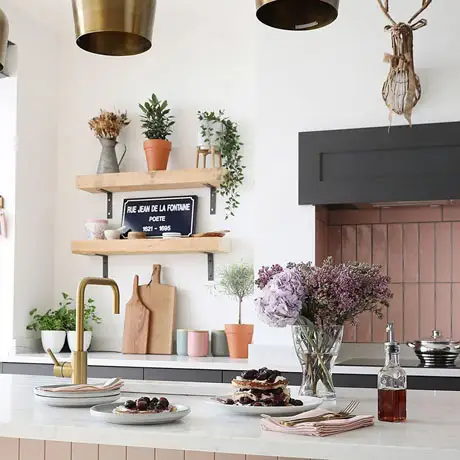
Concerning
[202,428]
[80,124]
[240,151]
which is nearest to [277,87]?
[240,151]

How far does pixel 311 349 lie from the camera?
2.21m

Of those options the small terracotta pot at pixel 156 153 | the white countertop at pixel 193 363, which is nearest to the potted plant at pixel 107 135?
the small terracotta pot at pixel 156 153

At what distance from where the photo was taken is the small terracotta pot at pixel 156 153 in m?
4.62

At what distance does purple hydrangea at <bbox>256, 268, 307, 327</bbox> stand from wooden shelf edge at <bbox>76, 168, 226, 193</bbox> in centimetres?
235

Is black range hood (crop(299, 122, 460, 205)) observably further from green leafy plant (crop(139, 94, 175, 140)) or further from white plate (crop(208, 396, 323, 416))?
white plate (crop(208, 396, 323, 416))

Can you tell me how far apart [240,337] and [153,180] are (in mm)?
1057

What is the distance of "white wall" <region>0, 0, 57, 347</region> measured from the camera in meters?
4.64

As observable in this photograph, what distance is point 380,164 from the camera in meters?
3.92

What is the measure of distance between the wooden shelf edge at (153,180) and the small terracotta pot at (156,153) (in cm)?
6

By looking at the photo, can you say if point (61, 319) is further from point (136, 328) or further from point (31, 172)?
point (31, 172)

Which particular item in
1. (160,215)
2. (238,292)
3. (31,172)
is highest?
(31,172)

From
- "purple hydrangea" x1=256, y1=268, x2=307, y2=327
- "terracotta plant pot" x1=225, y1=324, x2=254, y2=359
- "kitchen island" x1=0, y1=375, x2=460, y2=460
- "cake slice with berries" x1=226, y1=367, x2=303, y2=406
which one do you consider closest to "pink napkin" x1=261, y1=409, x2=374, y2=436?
"kitchen island" x1=0, y1=375, x2=460, y2=460

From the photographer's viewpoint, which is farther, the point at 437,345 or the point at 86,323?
the point at 86,323

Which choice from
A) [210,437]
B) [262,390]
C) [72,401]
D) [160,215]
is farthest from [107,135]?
[210,437]
